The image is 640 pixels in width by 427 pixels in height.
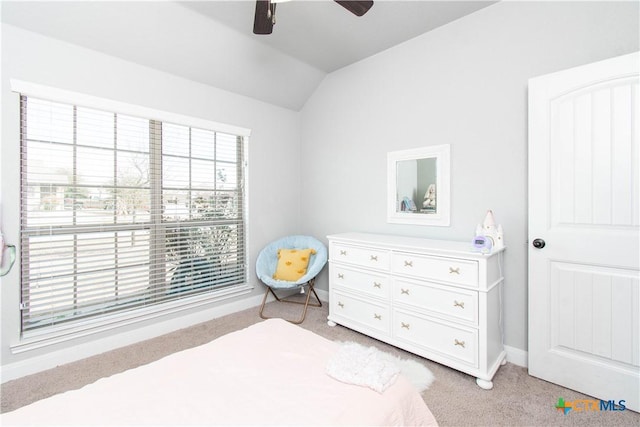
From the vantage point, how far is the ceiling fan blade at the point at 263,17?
64.5 inches

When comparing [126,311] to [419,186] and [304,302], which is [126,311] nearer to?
[304,302]

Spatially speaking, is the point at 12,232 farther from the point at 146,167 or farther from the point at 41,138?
the point at 146,167

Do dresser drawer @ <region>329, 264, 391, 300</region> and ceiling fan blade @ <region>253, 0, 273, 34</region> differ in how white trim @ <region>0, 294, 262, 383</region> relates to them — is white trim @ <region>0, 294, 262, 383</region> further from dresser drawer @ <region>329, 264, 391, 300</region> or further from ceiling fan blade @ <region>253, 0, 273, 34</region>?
ceiling fan blade @ <region>253, 0, 273, 34</region>

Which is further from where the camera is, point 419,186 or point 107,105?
point 419,186

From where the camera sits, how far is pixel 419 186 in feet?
8.99

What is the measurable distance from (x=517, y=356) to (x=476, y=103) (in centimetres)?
202

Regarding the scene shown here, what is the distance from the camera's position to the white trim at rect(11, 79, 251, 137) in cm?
208

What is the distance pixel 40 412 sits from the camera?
915 millimetres

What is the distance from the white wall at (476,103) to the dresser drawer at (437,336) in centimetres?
50

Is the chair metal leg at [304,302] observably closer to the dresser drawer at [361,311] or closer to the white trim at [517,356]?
the dresser drawer at [361,311]

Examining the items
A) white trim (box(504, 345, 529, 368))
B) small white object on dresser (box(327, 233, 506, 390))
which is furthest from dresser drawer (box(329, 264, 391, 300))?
white trim (box(504, 345, 529, 368))

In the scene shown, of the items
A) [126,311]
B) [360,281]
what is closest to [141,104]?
[126,311]

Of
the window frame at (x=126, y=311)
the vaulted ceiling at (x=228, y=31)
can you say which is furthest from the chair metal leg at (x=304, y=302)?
the vaulted ceiling at (x=228, y=31)

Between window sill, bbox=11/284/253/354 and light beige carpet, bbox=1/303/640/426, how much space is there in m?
0.20
